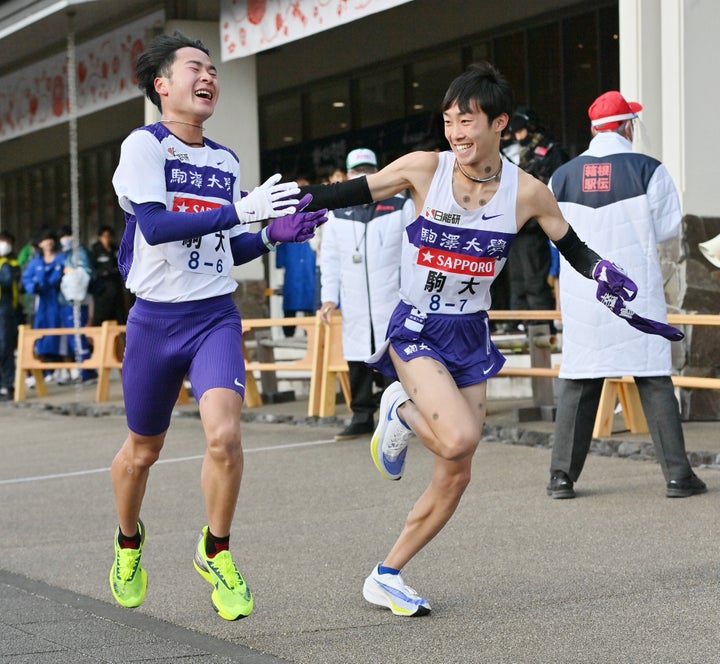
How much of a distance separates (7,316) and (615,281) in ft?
46.2

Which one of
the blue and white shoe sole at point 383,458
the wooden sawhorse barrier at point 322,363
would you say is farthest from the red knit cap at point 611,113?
the wooden sawhorse barrier at point 322,363

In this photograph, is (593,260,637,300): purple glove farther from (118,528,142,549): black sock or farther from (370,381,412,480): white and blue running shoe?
(118,528,142,549): black sock

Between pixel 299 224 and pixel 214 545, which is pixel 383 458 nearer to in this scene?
pixel 214 545

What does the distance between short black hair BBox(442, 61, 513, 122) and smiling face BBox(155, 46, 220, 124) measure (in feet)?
2.99

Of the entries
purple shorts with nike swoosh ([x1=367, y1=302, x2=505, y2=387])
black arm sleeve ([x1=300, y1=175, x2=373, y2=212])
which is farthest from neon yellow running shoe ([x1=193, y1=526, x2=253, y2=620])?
black arm sleeve ([x1=300, y1=175, x2=373, y2=212])

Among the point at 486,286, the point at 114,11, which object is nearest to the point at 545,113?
the point at 114,11

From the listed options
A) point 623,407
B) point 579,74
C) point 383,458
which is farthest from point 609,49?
point 383,458

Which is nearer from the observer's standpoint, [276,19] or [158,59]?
[158,59]

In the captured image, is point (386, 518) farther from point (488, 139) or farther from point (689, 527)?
point (488, 139)

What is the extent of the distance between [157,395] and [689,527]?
2884mm

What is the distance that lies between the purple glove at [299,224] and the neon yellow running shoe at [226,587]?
3.86ft

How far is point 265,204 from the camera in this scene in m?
4.75

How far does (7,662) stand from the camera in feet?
15.5

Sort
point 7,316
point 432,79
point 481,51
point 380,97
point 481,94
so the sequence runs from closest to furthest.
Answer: point 481,94 < point 481,51 < point 7,316 < point 432,79 < point 380,97
